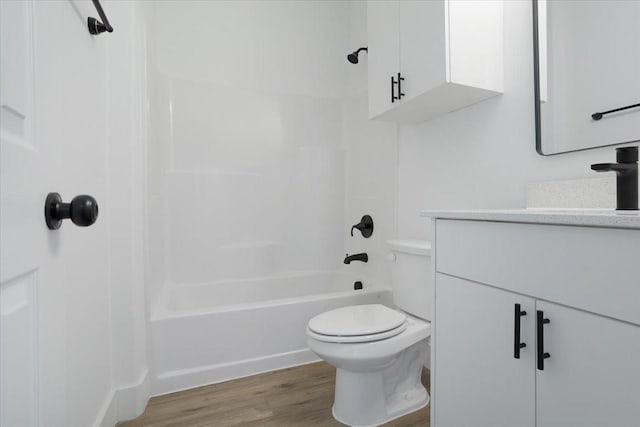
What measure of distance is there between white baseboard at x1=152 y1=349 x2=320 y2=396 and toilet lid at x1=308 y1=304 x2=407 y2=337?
528 millimetres

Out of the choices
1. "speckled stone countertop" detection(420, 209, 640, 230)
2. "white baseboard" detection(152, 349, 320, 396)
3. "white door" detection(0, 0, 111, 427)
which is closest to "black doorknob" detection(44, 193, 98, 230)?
"white door" detection(0, 0, 111, 427)

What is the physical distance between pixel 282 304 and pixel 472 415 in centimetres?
107

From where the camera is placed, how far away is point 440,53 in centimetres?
129

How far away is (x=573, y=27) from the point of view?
1.20 m

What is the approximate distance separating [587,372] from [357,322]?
2.70 ft

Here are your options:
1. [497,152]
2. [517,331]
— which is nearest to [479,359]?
[517,331]

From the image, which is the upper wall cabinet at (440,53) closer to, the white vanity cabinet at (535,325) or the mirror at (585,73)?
the mirror at (585,73)

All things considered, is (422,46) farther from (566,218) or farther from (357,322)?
(357,322)

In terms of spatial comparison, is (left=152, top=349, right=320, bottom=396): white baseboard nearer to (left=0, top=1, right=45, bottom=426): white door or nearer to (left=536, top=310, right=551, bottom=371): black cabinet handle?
(left=0, top=1, right=45, bottom=426): white door

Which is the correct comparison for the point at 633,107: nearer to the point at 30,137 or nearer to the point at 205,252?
the point at 30,137

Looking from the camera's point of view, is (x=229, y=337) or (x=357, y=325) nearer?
(x=357, y=325)

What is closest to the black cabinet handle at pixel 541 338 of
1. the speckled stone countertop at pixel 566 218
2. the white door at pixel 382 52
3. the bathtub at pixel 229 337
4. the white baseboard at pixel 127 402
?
the speckled stone countertop at pixel 566 218

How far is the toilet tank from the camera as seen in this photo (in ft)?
4.77

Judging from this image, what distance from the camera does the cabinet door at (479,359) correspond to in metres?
0.80
